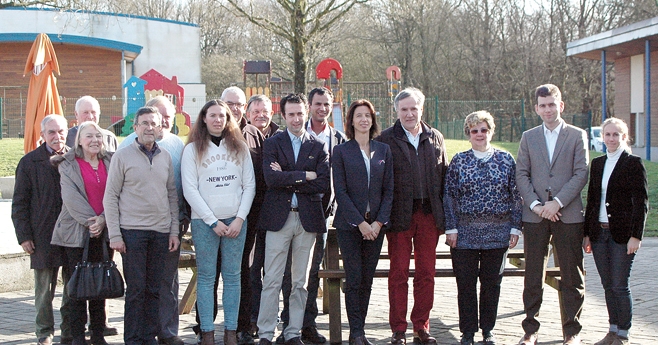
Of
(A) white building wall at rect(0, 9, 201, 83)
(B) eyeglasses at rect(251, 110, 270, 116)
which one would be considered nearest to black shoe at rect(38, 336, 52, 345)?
(B) eyeglasses at rect(251, 110, 270, 116)

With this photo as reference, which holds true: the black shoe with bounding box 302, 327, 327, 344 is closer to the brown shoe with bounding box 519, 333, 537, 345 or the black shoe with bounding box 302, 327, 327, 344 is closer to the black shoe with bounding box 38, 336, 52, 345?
the brown shoe with bounding box 519, 333, 537, 345

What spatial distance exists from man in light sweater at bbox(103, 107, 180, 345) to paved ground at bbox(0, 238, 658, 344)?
0.59 m

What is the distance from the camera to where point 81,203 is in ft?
18.5

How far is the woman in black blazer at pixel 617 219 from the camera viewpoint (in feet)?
18.2

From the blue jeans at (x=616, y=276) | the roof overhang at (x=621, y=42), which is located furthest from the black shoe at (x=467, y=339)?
the roof overhang at (x=621, y=42)

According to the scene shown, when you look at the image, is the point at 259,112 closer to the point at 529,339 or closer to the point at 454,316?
the point at 454,316

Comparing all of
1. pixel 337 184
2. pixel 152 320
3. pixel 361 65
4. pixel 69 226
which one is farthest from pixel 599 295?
pixel 361 65

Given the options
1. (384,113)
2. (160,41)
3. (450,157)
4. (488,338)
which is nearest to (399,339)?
(488,338)

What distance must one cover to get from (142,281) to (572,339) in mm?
3234

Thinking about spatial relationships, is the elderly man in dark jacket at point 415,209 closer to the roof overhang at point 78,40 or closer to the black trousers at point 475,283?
the black trousers at point 475,283

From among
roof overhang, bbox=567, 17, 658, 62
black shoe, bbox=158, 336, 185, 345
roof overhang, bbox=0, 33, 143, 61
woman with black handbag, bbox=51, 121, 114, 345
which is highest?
roof overhang, bbox=0, 33, 143, 61

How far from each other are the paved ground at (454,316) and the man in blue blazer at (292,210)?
1.90 ft

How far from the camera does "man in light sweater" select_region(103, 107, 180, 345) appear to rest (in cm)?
548

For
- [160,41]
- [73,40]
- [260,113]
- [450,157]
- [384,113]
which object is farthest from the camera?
[160,41]
